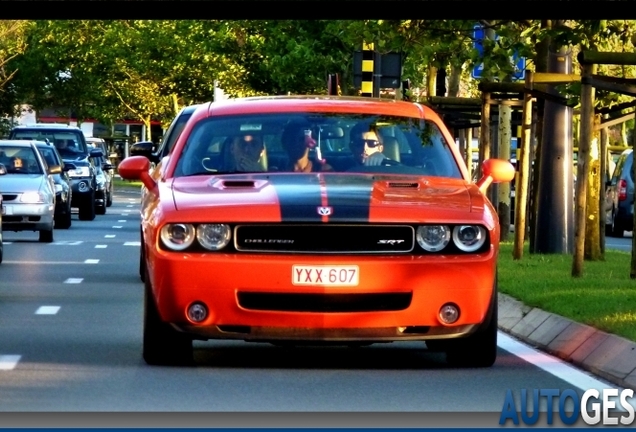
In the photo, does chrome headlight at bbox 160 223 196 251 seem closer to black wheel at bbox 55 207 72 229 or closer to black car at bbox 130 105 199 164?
black car at bbox 130 105 199 164

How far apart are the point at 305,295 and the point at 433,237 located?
815mm

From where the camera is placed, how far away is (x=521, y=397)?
9820 millimetres

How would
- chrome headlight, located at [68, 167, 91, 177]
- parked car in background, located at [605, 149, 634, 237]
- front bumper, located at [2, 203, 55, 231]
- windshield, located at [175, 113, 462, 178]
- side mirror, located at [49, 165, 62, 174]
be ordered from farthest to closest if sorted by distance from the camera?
chrome headlight, located at [68, 167, 91, 177] → parked car in background, located at [605, 149, 634, 237] → side mirror, located at [49, 165, 62, 174] → front bumper, located at [2, 203, 55, 231] → windshield, located at [175, 113, 462, 178]

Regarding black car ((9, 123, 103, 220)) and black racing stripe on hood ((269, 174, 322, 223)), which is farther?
black car ((9, 123, 103, 220))

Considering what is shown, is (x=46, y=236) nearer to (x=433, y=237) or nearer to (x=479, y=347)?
(x=479, y=347)

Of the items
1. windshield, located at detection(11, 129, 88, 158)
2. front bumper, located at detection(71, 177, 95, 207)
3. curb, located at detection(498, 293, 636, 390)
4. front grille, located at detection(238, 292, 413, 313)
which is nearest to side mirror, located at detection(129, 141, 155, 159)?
curb, located at detection(498, 293, 636, 390)

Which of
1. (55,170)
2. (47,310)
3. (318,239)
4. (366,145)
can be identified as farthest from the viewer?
(55,170)

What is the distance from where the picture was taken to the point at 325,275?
10.5 m

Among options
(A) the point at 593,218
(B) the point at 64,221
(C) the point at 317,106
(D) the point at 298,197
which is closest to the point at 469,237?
(D) the point at 298,197

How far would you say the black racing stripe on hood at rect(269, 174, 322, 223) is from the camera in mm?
10609

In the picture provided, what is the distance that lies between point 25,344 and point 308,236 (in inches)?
103

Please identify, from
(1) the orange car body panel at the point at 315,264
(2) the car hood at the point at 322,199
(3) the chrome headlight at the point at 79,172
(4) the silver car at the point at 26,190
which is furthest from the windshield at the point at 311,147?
(3) the chrome headlight at the point at 79,172

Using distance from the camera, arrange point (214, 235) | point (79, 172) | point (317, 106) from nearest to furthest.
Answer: point (214, 235) < point (317, 106) < point (79, 172)

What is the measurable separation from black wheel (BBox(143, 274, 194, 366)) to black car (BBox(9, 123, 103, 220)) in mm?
27432
